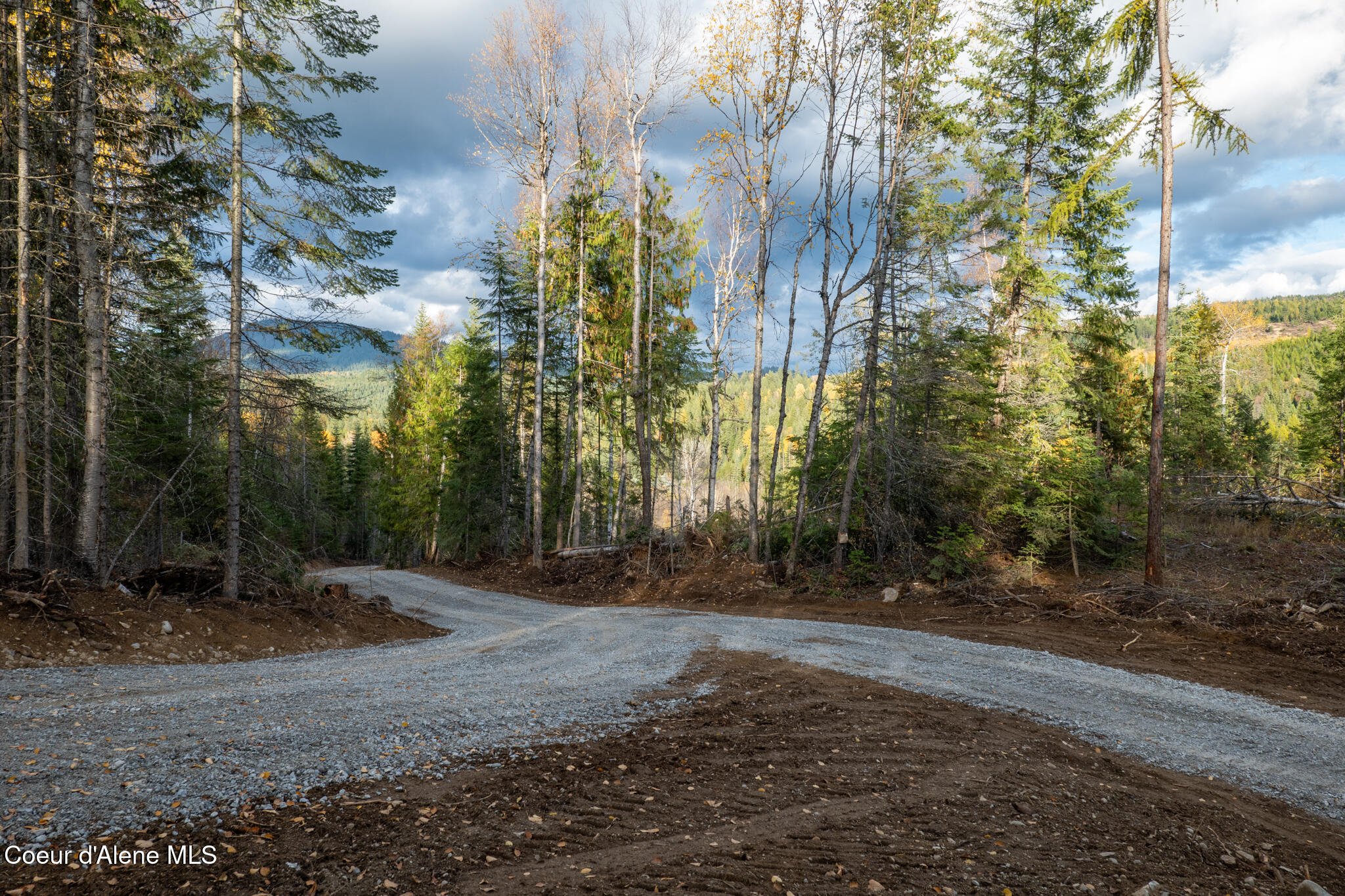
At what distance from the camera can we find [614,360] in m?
22.0

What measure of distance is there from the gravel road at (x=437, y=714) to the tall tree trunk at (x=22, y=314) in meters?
3.48

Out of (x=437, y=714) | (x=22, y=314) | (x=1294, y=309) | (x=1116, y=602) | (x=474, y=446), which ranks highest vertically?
(x=1294, y=309)

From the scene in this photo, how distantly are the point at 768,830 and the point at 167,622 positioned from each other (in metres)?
8.65

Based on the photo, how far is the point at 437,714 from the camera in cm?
552

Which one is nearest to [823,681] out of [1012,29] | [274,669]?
[274,669]

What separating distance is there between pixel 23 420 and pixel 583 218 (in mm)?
16061

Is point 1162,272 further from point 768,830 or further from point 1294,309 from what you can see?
point 1294,309

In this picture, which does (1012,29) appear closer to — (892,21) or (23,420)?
(892,21)

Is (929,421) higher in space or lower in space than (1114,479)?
higher

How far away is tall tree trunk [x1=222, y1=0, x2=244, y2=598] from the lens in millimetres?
9297

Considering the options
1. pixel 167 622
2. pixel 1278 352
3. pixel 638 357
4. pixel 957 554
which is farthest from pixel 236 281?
pixel 1278 352

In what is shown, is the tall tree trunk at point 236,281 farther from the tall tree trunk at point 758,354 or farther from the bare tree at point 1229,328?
the bare tree at point 1229,328

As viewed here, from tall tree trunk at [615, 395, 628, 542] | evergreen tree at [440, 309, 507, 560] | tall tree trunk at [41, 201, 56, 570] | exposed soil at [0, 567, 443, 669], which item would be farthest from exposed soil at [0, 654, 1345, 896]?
evergreen tree at [440, 309, 507, 560]

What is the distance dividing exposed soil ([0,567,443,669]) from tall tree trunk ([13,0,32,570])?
1444mm
